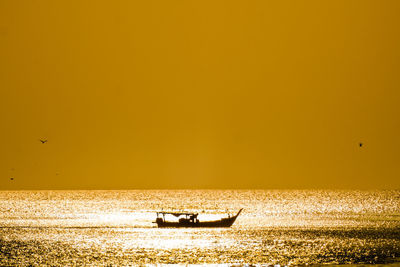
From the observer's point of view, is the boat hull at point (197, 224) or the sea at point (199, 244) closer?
the sea at point (199, 244)

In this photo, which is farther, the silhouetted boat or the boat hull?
the boat hull

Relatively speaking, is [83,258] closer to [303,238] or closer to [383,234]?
[303,238]

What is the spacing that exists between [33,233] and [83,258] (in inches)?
1454

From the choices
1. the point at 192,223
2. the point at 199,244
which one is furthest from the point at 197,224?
the point at 199,244

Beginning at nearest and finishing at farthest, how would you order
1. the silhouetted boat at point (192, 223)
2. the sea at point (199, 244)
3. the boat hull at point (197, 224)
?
the sea at point (199, 244) → the silhouetted boat at point (192, 223) → the boat hull at point (197, 224)

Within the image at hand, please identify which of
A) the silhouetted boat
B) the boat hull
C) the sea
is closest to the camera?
the sea

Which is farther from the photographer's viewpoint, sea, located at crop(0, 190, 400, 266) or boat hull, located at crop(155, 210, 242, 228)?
boat hull, located at crop(155, 210, 242, 228)

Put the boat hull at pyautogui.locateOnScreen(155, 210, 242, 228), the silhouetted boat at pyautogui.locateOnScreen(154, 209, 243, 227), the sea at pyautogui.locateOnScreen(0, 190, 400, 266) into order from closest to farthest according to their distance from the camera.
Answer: the sea at pyautogui.locateOnScreen(0, 190, 400, 266) → the silhouetted boat at pyautogui.locateOnScreen(154, 209, 243, 227) → the boat hull at pyautogui.locateOnScreen(155, 210, 242, 228)

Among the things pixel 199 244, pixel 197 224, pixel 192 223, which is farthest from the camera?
pixel 192 223

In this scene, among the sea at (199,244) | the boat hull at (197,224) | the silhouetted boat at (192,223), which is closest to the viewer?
the sea at (199,244)

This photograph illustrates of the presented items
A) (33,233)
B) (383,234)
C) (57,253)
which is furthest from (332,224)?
(57,253)

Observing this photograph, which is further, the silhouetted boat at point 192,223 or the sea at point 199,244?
the silhouetted boat at point 192,223

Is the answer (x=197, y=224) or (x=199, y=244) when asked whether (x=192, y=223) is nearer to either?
(x=197, y=224)

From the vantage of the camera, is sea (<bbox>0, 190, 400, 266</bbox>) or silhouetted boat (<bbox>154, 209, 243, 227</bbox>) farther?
silhouetted boat (<bbox>154, 209, 243, 227</bbox>)
